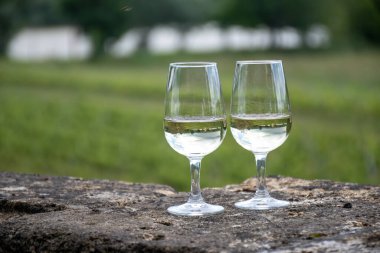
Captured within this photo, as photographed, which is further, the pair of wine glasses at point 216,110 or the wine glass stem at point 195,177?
the wine glass stem at point 195,177

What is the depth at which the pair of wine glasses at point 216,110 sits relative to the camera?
2.35 meters

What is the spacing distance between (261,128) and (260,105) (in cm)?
7

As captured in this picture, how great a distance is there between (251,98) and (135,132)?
14.5m

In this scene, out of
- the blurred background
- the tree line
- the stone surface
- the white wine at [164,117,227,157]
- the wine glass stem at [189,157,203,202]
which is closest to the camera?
the stone surface

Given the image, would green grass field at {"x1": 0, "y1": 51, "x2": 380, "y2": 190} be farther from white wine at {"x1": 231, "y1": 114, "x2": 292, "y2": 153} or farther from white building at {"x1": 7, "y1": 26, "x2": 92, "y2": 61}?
white building at {"x1": 7, "y1": 26, "x2": 92, "y2": 61}

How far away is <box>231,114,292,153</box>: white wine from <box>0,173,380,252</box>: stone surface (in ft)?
0.73

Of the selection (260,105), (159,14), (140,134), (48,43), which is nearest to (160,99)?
(140,134)

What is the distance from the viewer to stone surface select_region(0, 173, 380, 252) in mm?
2133

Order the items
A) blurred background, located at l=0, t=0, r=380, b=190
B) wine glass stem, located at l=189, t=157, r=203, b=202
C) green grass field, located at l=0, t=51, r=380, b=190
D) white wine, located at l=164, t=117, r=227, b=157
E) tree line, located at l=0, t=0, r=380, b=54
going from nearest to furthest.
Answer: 1. white wine, located at l=164, t=117, r=227, b=157
2. wine glass stem, located at l=189, t=157, r=203, b=202
3. green grass field, located at l=0, t=51, r=380, b=190
4. blurred background, located at l=0, t=0, r=380, b=190
5. tree line, located at l=0, t=0, r=380, b=54

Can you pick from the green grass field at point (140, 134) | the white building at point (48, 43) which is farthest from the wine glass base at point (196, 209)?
the white building at point (48, 43)

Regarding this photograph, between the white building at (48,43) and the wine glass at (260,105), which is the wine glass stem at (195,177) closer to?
the wine glass at (260,105)

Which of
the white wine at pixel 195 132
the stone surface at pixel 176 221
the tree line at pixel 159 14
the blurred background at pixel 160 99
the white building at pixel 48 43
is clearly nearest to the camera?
the stone surface at pixel 176 221

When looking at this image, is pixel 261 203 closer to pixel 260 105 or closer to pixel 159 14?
pixel 260 105

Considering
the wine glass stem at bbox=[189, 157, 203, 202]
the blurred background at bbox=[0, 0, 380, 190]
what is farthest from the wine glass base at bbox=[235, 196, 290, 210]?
the blurred background at bbox=[0, 0, 380, 190]
